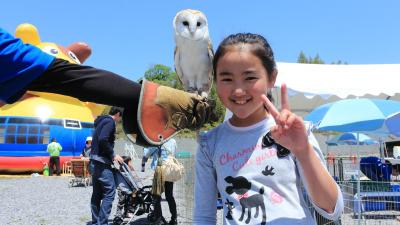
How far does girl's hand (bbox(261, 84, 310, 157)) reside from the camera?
123 centimetres

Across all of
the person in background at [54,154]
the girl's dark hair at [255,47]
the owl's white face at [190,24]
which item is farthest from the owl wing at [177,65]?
the person in background at [54,154]

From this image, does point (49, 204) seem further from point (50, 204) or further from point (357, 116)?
point (357, 116)

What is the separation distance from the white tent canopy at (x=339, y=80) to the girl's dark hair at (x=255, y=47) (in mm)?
Result: 4925

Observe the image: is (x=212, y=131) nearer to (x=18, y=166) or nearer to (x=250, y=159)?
(x=250, y=159)

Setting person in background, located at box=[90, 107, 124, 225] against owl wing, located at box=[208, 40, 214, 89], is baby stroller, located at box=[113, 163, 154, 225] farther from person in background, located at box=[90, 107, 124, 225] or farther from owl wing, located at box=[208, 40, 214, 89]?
owl wing, located at box=[208, 40, 214, 89]

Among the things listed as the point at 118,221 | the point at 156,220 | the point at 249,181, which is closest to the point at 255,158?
the point at 249,181

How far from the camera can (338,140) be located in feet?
43.6

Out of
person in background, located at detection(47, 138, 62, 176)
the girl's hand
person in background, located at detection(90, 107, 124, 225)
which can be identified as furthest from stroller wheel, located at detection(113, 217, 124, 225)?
person in background, located at detection(47, 138, 62, 176)

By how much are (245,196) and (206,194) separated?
0.60 ft

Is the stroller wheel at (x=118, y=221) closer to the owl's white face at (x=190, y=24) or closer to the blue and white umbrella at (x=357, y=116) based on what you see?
the blue and white umbrella at (x=357, y=116)

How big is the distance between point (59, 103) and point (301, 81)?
10431mm

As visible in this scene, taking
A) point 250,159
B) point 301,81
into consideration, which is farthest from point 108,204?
point 250,159

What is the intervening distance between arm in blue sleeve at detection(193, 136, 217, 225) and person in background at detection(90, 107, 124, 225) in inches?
143

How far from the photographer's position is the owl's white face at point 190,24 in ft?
8.32
